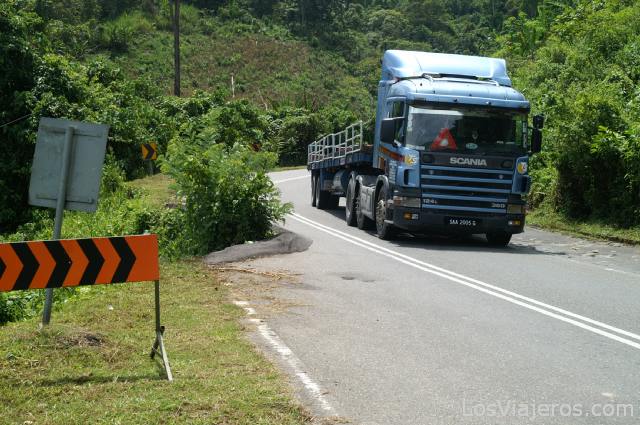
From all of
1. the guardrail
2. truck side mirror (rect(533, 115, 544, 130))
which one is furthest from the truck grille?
the guardrail

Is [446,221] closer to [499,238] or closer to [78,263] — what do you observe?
[499,238]

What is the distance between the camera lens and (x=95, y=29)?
3061 inches

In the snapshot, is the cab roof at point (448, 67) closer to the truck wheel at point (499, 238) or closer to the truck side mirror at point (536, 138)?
the truck side mirror at point (536, 138)

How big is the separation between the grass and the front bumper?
354 centimetres

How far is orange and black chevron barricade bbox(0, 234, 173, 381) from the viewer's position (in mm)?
6781

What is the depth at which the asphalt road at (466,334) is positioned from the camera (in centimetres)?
634

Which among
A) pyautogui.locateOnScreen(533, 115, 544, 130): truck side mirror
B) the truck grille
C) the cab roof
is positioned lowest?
the truck grille

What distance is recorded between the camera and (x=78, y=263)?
703 cm

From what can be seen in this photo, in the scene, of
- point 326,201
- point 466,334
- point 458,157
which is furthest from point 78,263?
point 326,201

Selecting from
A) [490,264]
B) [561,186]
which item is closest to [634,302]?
[490,264]

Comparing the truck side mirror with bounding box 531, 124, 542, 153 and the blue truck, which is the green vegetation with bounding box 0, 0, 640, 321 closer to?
the blue truck

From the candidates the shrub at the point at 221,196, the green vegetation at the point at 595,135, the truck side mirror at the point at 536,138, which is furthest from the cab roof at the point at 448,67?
the shrub at the point at 221,196

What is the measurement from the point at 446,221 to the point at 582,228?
586cm

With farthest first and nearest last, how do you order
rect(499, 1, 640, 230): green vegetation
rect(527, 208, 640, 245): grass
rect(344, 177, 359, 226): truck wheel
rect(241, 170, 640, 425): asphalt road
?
rect(344, 177, 359, 226): truck wheel, rect(499, 1, 640, 230): green vegetation, rect(527, 208, 640, 245): grass, rect(241, 170, 640, 425): asphalt road
